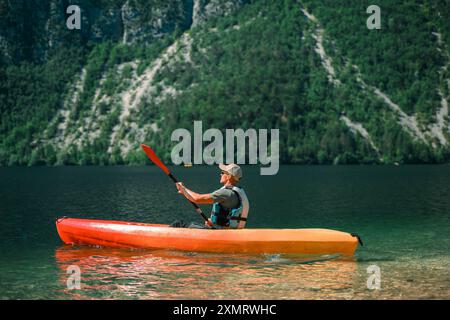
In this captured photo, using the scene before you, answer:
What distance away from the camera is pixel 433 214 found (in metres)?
35.1

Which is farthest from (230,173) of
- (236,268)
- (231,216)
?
(236,268)

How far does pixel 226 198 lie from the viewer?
60.2 feet

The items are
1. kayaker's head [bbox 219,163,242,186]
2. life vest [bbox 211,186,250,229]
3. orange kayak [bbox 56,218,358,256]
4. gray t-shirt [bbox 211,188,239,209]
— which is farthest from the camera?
life vest [bbox 211,186,250,229]

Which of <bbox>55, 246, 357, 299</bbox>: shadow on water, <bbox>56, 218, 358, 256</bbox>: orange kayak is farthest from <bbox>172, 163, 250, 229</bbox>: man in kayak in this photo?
<bbox>55, 246, 357, 299</bbox>: shadow on water

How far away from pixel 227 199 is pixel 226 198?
0.09m

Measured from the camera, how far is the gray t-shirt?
59.7 ft

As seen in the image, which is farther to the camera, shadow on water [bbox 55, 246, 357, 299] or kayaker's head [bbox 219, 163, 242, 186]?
kayaker's head [bbox 219, 163, 242, 186]

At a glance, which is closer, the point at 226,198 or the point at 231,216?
the point at 226,198

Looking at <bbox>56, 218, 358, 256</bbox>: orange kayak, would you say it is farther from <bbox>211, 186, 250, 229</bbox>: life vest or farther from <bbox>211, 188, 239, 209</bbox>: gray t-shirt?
<bbox>211, 188, 239, 209</bbox>: gray t-shirt

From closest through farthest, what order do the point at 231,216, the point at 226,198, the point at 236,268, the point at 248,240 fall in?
1. the point at 236,268
2. the point at 226,198
3. the point at 248,240
4. the point at 231,216

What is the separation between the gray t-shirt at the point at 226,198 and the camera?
18188mm

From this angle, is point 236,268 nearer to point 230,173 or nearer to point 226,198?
point 226,198

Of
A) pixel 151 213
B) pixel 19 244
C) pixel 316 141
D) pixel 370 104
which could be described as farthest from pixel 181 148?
pixel 19 244

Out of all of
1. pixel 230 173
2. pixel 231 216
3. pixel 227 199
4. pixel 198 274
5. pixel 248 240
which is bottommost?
pixel 198 274
